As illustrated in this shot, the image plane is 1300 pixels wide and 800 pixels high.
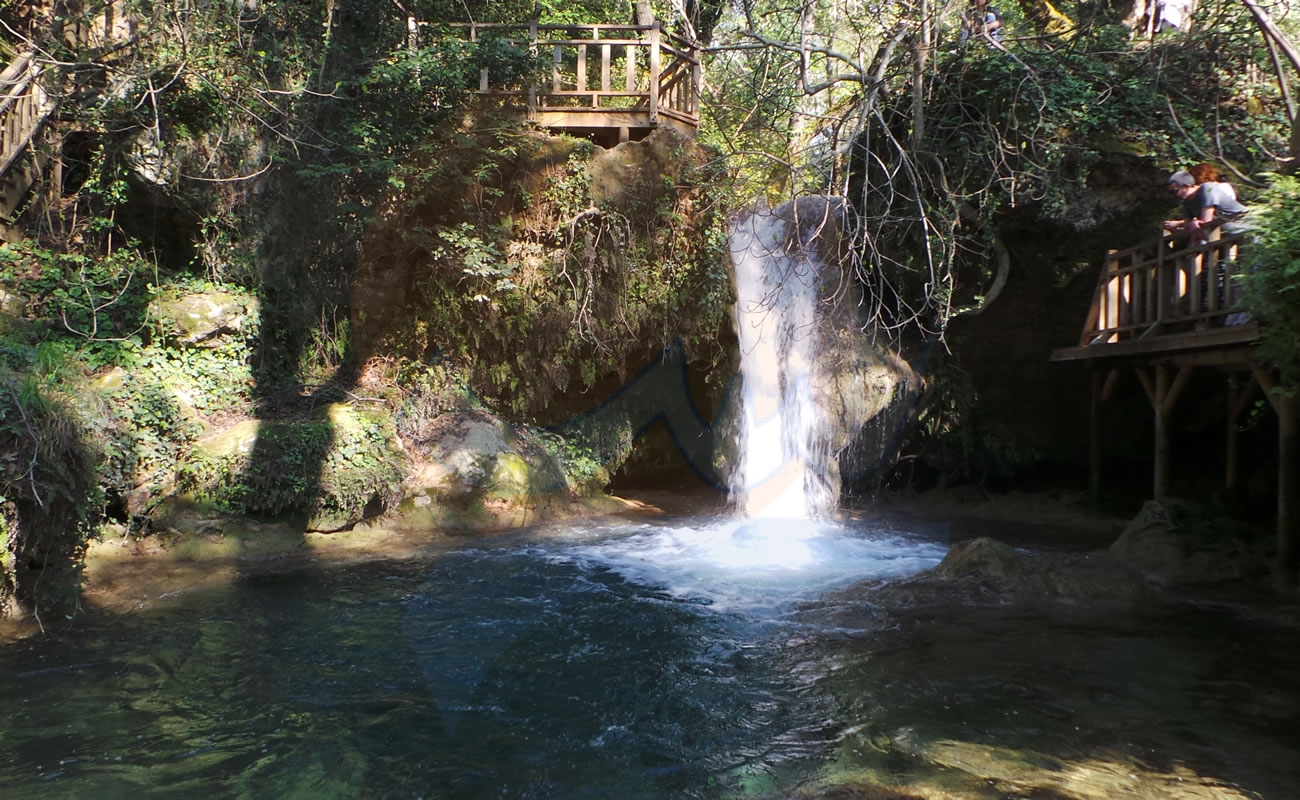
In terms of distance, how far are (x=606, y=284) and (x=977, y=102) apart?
5653mm

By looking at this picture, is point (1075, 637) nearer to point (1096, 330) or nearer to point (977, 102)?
point (1096, 330)

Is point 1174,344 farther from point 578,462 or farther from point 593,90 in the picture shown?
point 593,90

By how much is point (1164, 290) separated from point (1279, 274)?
360 cm

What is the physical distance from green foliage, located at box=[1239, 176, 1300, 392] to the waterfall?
20.1ft

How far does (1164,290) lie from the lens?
29.1 feet

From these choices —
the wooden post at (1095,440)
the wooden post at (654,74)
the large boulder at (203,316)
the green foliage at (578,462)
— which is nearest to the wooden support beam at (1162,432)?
the wooden post at (1095,440)

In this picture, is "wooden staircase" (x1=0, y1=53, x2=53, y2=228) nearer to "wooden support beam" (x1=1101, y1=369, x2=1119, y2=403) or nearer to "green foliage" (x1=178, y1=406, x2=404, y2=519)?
"green foliage" (x1=178, y1=406, x2=404, y2=519)

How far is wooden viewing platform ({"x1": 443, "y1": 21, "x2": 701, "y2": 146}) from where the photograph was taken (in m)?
11.9

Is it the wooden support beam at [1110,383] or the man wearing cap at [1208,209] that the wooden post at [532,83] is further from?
the wooden support beam at [1110,383]

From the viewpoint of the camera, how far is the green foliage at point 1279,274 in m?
5.47

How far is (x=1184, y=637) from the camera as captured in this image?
6.26 meters

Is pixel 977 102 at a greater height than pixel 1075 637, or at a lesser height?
greater

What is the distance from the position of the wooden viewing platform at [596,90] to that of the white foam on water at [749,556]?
5.97 metres

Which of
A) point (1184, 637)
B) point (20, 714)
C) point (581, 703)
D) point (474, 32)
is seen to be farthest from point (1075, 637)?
point (474, 32)
